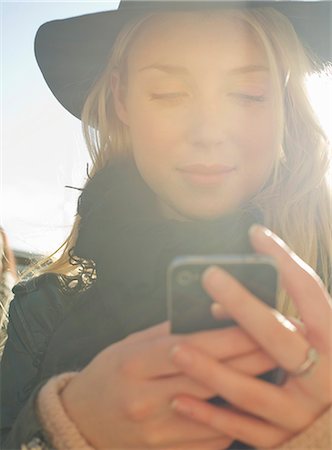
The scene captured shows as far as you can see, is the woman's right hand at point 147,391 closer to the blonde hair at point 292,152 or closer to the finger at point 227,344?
the finger at point 227,344

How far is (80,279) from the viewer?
9.42 feet

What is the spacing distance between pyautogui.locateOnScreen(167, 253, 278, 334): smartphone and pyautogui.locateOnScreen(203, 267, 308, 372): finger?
0.03 m

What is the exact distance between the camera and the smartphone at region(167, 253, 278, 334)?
4.60 feet

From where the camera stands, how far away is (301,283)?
4.84 ft

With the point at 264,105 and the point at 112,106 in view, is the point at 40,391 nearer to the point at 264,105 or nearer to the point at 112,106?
the point at 264,105

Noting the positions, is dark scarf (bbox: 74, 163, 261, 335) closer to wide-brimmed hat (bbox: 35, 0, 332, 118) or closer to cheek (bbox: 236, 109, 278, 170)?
cheek (bbox: 236, 109, 278, 170)

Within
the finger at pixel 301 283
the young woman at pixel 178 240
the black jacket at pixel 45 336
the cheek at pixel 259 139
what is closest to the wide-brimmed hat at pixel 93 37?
the young woman at pixel 178 240

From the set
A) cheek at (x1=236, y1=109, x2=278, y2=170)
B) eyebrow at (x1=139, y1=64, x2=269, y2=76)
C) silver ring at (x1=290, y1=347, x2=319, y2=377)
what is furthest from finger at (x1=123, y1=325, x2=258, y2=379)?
eyebrow at (x1=139, y1=64, x2=269, y2=76)

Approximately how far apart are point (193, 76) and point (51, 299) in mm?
1123

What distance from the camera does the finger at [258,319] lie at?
53.8 inches

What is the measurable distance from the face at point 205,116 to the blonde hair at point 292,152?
0.33 ft

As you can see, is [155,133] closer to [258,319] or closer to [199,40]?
[199,40]

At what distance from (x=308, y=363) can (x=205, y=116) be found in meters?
1.11

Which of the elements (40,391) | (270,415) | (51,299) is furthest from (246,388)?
(51,299)
